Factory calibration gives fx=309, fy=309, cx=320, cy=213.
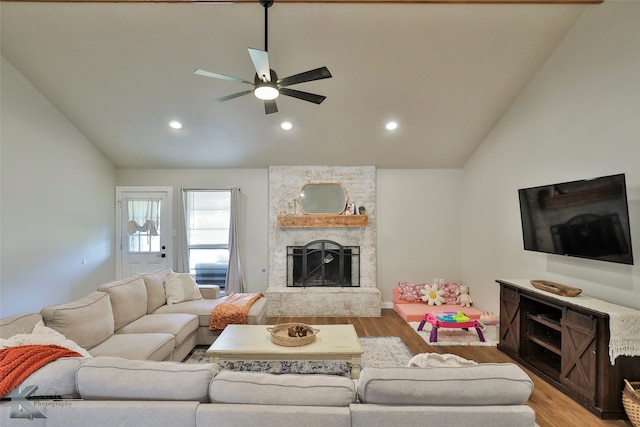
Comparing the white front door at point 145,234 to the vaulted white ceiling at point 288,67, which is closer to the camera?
the vaulted white ceiling at point 288,67

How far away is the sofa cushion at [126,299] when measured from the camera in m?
2.97

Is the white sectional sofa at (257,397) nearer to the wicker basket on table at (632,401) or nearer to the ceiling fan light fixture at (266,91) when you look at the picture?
the wicker basket on table at (632,401)

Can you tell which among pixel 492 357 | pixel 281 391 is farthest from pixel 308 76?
pixel 492 357

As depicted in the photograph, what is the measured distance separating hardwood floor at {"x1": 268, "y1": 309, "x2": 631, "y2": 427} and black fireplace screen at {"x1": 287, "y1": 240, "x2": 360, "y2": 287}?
27.2 inches

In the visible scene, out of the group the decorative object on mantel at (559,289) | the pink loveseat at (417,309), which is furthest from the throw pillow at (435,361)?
the pink loveseat at (417,309)

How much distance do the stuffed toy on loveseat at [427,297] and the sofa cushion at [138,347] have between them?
3.39 meters

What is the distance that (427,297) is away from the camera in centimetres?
511

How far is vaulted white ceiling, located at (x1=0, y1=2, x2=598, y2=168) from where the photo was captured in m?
3.13

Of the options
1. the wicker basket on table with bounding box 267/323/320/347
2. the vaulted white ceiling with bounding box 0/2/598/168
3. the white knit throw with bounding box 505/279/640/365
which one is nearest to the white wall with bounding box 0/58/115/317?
the vaulted white ceiling with bounding box 0/2/598/168

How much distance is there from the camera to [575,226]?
2.86 m

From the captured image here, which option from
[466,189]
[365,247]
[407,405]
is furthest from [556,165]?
[407,405]

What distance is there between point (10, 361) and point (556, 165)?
4.58 metres

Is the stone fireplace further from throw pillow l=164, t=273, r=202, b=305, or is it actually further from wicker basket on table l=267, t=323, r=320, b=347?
wicker basket on table l=267, t=323, r=320, b=347

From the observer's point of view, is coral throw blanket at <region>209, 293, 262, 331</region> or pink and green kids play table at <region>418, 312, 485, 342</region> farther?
pink and green kids play table at <region>418, 312, 485, 342</region>
